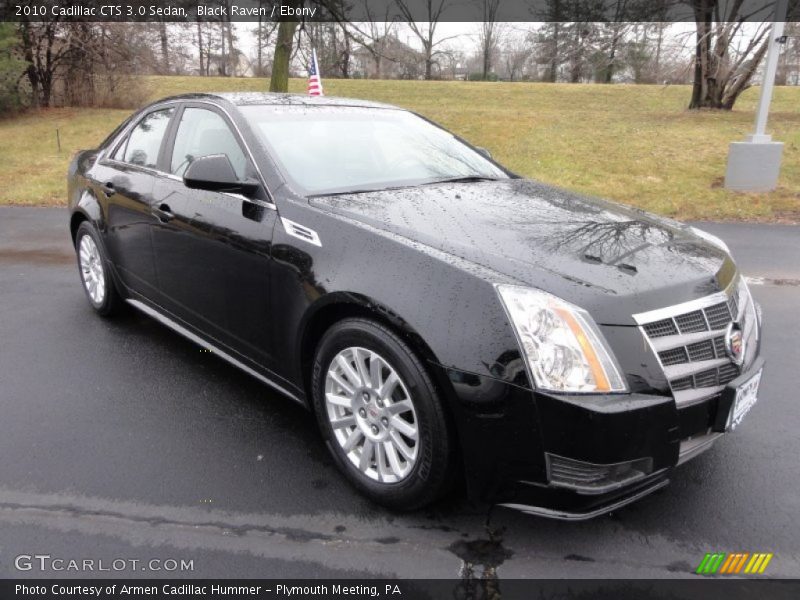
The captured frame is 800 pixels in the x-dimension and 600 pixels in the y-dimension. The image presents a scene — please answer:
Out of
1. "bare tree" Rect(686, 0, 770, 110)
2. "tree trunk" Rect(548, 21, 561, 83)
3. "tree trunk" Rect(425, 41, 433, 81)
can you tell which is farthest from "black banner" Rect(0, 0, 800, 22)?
"tree trunk" Rect(425, 41, 433, 81)

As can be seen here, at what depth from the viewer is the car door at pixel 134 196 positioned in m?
3.95

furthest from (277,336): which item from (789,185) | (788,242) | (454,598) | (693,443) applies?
(789,185)

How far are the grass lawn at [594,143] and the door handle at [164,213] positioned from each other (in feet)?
26.4

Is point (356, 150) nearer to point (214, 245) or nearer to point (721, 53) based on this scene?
point (214, 245)

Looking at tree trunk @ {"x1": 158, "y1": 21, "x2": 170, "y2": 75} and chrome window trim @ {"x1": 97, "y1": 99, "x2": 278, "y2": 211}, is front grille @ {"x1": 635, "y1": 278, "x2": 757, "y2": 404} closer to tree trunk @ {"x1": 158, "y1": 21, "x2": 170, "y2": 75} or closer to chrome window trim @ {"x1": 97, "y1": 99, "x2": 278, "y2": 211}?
chrome window trim @ {"x1": 97, "y1": 99, "x2": 278, "y2": 211}

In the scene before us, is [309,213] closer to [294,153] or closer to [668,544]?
[294,153]

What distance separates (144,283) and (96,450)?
1302 mm

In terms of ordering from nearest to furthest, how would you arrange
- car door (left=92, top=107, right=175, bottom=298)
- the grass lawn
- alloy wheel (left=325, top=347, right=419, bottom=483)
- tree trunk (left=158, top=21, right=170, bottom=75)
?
alloy wheel (left=325, top=347, right=419, bottom=483) < car door (left=92, top=107, right=175, bottom=298) < the grass lawn < tree trunk (left=158, top=21, right=170, bottom=75)

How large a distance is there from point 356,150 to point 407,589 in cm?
228

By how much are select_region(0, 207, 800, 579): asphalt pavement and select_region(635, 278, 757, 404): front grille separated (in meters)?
0.64

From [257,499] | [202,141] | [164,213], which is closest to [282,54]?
[202,141]

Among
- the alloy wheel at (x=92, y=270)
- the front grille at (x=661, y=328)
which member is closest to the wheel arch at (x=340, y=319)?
the front grille at (x=661, y=328)

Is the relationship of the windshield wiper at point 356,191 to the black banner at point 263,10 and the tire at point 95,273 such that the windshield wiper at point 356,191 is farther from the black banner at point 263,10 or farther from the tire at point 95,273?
the black banner at point 263,10

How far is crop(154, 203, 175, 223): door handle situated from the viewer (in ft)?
11.9
